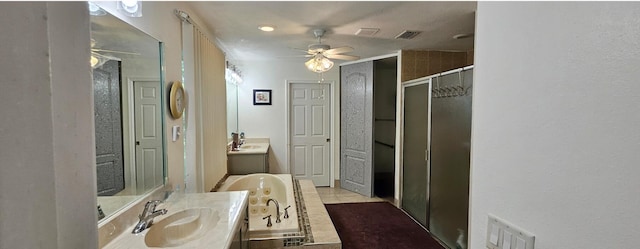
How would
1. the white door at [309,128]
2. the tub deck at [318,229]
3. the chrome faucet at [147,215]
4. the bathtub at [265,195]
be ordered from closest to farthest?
the chrome faucet at [147,215] < the tub deck at [318,229] < the bathtub at [265,195] < the white door at [309,128]

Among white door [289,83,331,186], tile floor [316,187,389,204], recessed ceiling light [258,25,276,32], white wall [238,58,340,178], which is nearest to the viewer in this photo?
recessed ceiling light [258,25,276,32]

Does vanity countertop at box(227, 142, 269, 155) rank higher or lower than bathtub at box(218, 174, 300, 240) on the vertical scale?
higher

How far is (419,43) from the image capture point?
3457 mm

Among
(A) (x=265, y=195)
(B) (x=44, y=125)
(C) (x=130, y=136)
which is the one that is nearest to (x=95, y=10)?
(C) (x=130, y=136)

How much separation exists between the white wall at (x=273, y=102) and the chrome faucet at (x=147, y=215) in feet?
10.2

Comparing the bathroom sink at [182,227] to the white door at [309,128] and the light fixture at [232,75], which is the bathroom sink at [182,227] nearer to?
the light fixture at [232,75]

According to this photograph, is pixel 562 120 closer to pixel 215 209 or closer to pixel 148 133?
pixel 215 209

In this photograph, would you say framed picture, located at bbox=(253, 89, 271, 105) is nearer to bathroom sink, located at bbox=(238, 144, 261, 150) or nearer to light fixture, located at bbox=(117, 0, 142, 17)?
bathroom sink, located at bbox=(238, 144, 261, 150)

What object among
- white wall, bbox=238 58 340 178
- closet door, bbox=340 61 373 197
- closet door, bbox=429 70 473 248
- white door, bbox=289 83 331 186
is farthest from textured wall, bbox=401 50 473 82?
white door, bbox=289 83 331 186

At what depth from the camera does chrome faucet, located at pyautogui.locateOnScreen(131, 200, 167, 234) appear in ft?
4.49

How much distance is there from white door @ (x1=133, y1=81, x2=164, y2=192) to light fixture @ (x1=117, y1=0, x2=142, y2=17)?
0.35m

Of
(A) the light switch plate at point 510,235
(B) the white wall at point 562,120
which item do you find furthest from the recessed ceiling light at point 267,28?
(A) the light switch plate at point 510,235

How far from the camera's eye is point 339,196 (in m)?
4.37

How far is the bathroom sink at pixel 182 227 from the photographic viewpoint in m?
1.43
